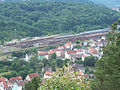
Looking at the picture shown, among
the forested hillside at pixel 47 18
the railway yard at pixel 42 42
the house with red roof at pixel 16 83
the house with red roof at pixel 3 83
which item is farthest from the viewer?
the forested hillside at pixel 47 18

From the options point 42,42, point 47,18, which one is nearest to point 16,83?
point 42,42

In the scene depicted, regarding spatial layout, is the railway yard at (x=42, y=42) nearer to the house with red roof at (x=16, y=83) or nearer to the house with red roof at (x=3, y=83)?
the house with red roof at (x=3, y=83)

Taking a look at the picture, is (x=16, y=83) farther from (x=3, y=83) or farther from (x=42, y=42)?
(x=42, y=42)

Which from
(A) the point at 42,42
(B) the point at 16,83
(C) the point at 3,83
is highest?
(B) the point at 16,83

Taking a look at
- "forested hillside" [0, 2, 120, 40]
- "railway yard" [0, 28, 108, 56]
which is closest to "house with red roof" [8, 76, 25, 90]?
"railway yard" [0, 28, 108, 56]

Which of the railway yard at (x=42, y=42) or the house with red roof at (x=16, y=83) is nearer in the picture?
the house with red roof at (x=16, y=83)

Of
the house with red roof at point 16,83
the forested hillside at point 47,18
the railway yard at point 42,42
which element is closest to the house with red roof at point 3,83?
the house with red roof at point 16,83

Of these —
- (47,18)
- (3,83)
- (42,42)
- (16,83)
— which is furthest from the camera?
(47,18)

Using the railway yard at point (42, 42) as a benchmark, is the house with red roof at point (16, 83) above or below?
above
